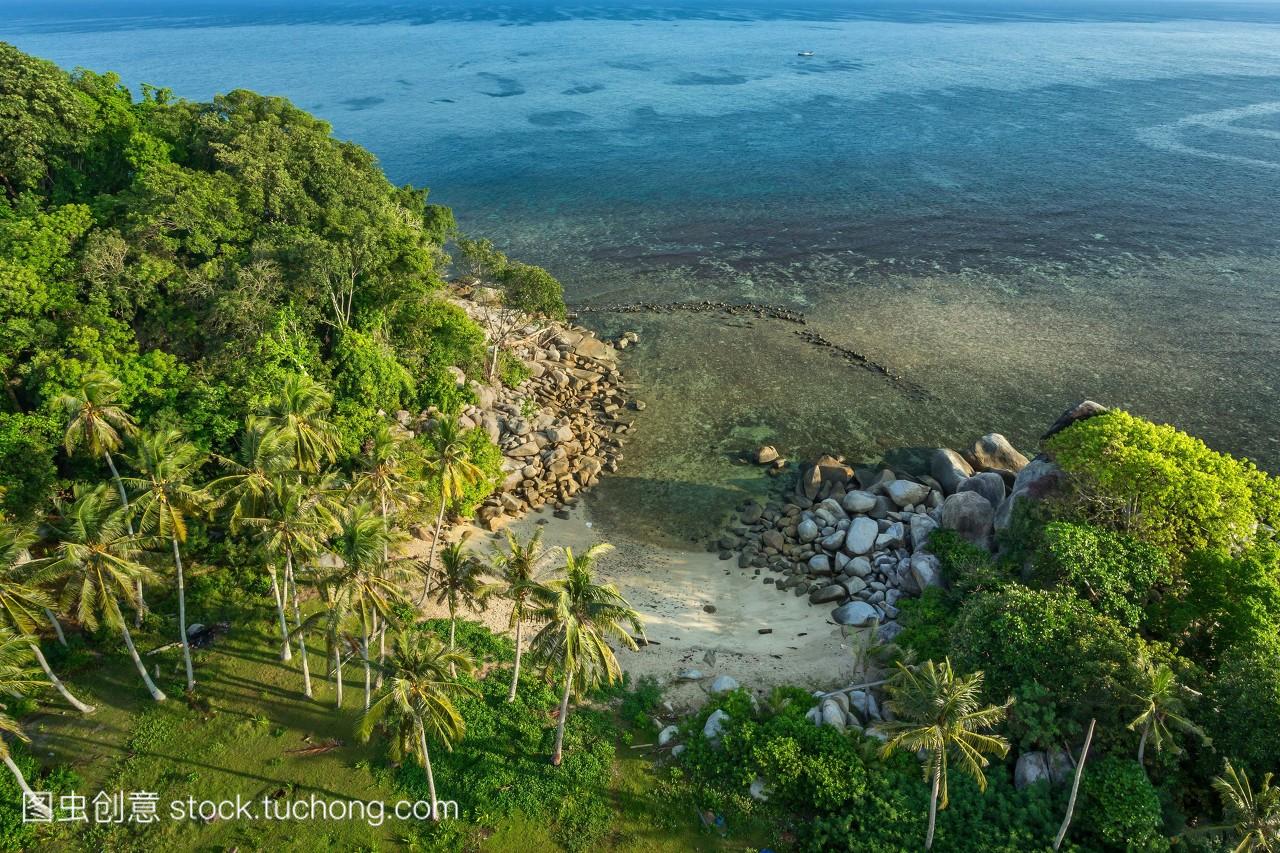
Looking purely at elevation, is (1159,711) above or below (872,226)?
below

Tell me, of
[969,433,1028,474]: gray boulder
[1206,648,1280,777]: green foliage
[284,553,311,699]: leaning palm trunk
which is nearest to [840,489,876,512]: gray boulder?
[969,433,1028,474]: gray boulder

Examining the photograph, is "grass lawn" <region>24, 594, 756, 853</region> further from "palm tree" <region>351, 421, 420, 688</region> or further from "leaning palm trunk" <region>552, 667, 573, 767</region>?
"palm tree" <region>351, 421, 420, 688</region>

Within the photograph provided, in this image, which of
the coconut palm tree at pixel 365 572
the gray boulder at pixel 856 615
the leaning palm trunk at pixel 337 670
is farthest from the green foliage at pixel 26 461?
the gray boulder at pixel 856 615

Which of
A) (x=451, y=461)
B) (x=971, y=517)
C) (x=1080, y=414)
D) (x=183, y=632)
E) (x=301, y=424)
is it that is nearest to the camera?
(x=183, y=632)

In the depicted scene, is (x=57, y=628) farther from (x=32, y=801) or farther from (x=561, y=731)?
(x=561, y=731)

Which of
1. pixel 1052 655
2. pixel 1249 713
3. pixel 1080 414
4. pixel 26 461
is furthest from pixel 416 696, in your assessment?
pixel 1080 414

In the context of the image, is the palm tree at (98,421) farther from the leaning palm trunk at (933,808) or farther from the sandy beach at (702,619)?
the leaning palm trunk at (933,808)
